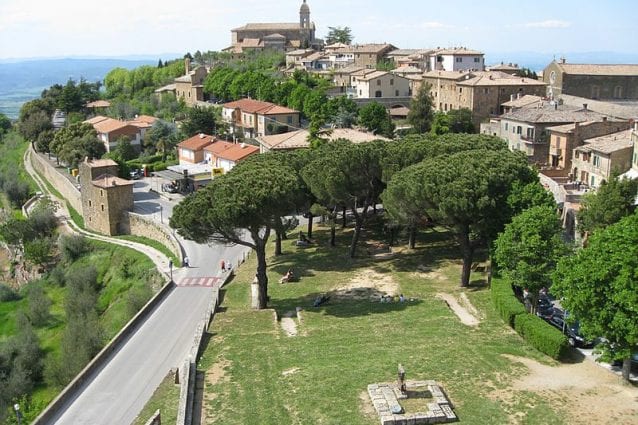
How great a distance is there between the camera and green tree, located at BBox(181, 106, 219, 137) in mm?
86750

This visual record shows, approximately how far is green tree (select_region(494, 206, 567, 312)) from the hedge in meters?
0.97

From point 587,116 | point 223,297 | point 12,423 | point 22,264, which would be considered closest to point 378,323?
point 223,297

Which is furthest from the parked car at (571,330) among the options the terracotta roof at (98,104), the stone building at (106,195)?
the terracotta roof at (98,104)

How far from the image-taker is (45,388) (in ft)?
127

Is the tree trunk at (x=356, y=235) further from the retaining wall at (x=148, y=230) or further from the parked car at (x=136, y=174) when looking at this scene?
the parked car at (x=136, y=174)

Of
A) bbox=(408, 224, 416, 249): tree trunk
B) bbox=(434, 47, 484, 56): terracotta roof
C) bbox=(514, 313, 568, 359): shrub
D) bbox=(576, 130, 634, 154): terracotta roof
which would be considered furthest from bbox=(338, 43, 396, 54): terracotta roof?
bbox=(514, 313, 568, 359): shrub

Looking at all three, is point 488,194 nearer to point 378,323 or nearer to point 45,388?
point 378,323

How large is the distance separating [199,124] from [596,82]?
4985cm

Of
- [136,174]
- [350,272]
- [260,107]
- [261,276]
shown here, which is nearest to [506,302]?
[261,276]

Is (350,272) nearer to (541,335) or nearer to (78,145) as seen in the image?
(541,335)

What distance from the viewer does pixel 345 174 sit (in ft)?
129

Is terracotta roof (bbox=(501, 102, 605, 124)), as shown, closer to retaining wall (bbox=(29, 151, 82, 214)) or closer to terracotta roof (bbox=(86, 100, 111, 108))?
retaining wall (bbox=(29, 151, 82, 214))

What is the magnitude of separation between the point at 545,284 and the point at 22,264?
→ 1998 inches

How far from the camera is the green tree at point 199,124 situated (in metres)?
86.8
